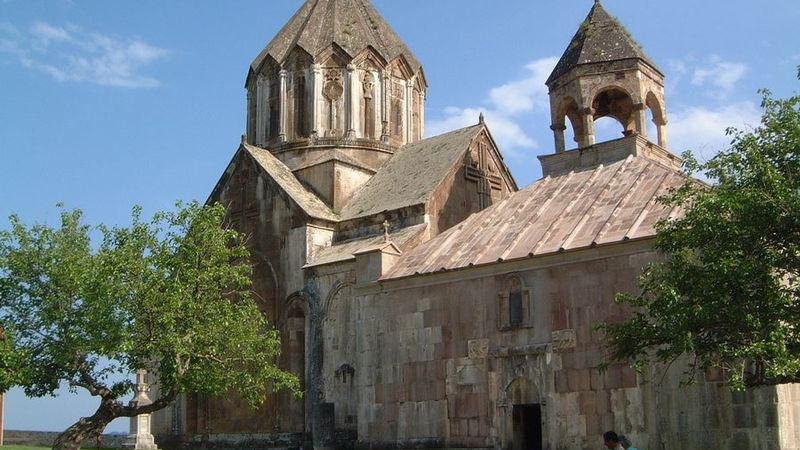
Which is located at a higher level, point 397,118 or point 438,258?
point 397,118

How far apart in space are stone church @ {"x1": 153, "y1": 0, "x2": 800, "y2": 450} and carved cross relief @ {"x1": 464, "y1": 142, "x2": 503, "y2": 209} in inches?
2.2

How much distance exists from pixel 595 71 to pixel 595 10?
1.95 m

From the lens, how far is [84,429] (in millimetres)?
16078

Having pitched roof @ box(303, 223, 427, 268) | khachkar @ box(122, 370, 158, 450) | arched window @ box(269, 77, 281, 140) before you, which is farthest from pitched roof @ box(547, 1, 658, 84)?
khachkar @ box(122, 370, 158, 450)

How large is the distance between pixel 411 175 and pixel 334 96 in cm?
414

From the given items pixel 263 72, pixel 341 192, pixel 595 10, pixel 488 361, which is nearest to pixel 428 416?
pixel 488 361

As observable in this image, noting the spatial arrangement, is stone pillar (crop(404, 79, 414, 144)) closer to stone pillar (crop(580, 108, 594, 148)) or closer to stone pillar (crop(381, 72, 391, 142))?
stone pillar (crop(381, 72, 391, 142))

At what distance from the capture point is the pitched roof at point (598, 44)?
65.6 feet

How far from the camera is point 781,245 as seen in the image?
10.9 metres

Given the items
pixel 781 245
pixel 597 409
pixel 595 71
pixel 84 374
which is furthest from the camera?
pixel 595 71

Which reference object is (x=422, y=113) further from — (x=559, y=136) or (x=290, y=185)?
(x=559, y=136)

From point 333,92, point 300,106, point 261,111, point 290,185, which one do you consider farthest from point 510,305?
point 261,111

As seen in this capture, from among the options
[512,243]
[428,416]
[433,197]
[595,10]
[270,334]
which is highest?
[595,10]

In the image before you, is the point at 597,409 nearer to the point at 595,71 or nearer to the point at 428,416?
the point at 428,416
